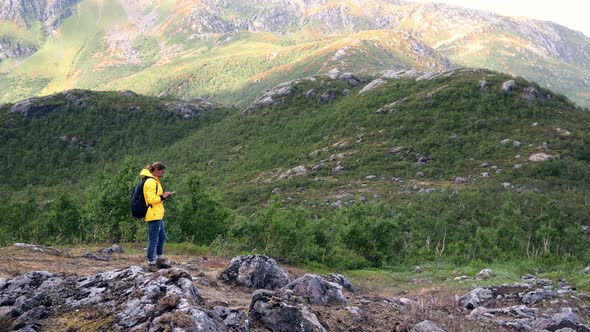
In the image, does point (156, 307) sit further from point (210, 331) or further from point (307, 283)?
point (307, 283)

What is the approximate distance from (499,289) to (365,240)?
1546 cm

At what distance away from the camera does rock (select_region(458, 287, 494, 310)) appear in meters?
14.5

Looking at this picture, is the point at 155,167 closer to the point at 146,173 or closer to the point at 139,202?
the point at 146,173

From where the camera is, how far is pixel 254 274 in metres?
12.8

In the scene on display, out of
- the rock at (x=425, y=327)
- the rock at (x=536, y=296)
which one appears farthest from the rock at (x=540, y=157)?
the rock at (x=425, y=327)

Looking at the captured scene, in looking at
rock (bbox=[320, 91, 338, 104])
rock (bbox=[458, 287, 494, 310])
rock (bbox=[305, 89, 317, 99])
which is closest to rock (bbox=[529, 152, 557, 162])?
rock (bbox=[320, 91, 338, 104])

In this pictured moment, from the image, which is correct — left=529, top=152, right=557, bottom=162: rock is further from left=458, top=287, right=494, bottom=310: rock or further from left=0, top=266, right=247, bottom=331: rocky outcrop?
left=0, top=266, right=247, bottom=331: rocky outcrop

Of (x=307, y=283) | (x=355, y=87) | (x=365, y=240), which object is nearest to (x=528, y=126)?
(x=355, y=87)

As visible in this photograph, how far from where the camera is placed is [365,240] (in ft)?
106

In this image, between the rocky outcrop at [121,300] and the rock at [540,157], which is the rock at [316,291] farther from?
the rock at [540,157]

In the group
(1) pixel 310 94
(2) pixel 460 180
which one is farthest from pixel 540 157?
(1) pixel 310 94

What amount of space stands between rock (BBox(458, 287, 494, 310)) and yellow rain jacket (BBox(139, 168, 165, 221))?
10.9m

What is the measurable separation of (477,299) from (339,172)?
77.4 m

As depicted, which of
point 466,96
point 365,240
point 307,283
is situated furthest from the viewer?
point 466,96
